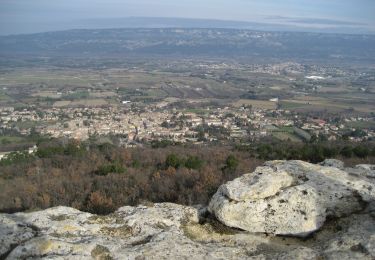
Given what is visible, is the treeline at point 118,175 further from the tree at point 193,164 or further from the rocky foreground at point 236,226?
the rocky foreground at point 236,226

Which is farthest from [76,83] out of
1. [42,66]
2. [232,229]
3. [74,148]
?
[232,229]

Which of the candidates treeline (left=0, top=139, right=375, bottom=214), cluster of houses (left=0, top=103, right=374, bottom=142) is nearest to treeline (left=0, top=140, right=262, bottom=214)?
A: treeline (left=0, top=139, right=375, bottom=214)

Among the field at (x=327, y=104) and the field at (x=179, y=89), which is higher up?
the field at (x=327, y=104)

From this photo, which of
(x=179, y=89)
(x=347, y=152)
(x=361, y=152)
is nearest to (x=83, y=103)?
(x=179, y=89)

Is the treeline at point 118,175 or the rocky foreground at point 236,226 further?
the treeline at point 118,175

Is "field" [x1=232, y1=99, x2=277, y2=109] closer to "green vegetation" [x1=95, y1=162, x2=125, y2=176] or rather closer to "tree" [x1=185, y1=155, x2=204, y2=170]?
"tree" [x1=185, y1=155, x2=204, y2=170]

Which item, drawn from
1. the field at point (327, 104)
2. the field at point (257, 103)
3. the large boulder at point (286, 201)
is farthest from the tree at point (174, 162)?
the field at point (257, 103)

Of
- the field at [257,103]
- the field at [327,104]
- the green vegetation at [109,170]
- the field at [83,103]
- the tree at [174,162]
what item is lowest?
the field at [83,103]

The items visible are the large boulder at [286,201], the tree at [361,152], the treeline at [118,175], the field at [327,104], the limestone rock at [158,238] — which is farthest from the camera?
the field at [327,104]

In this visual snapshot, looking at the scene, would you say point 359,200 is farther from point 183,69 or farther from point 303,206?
point 183,69
